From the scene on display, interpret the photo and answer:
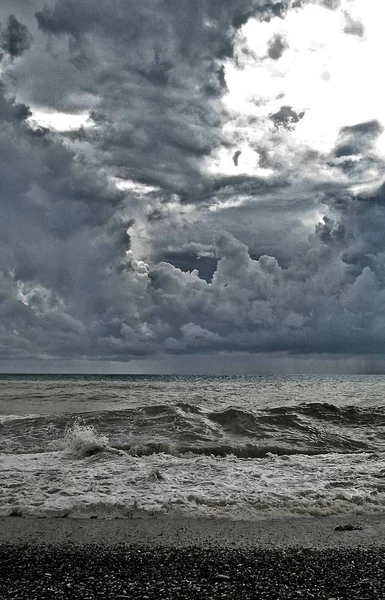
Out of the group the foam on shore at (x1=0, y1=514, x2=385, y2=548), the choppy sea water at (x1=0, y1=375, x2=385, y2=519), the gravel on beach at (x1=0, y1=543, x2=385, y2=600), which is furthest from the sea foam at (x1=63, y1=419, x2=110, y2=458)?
the gravel on beach at (x1=0, y1=543, x2=385, y2=600)

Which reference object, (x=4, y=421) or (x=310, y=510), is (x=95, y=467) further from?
(x=4, y=421)

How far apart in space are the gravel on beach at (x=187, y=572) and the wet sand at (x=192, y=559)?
0.01m

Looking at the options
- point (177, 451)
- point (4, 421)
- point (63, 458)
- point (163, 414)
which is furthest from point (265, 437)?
point (4, 421)

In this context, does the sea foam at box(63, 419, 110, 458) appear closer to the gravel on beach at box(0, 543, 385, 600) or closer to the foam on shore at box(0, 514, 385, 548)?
the foam on shore at box(0, 514, 385, 548)

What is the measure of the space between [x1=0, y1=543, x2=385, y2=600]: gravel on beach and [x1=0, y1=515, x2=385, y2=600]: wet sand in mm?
11

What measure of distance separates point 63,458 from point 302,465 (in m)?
6.09

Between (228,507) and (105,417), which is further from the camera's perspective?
(105,417)

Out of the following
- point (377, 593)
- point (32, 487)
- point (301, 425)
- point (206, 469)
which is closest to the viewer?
point (377, 593)

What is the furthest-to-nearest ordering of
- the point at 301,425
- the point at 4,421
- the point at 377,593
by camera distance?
the point at 4,421 → the point at 301,425 → the point at 377,593

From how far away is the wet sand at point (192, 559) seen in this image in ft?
14.5

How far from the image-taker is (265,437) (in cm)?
1582

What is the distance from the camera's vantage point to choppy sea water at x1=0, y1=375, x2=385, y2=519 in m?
7.46

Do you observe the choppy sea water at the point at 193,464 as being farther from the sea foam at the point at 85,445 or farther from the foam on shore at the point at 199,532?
the foam on shore at the point at 199,532

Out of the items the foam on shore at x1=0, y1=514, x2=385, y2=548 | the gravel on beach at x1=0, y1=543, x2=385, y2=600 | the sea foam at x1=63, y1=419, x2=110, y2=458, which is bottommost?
the sea foam at x1=63, y1=419, x2=110, y2=458
